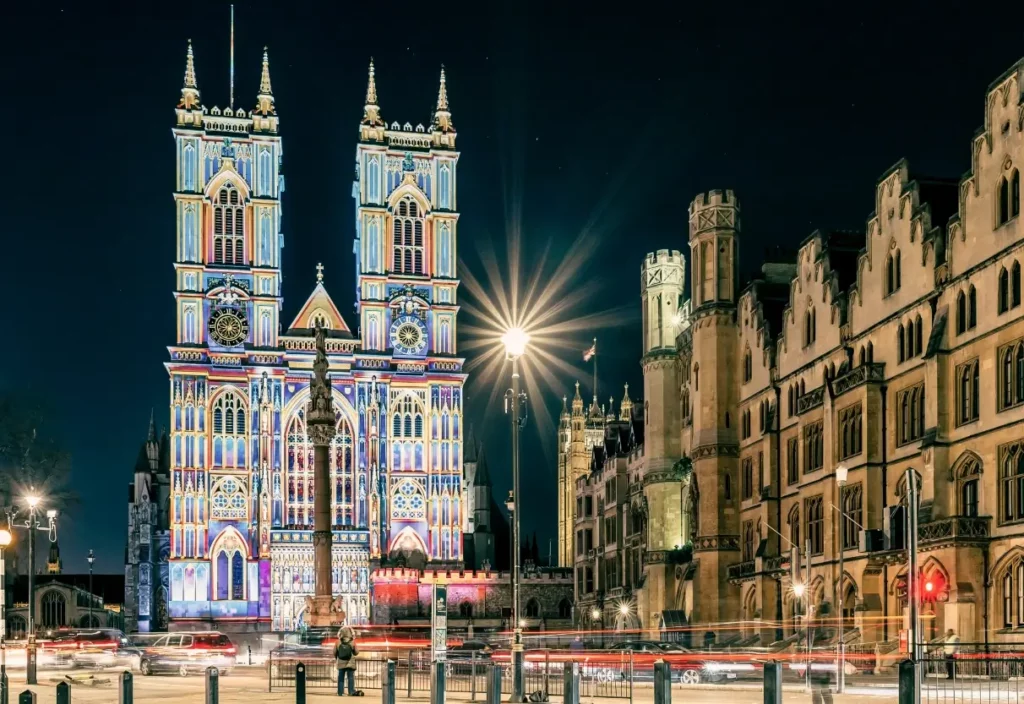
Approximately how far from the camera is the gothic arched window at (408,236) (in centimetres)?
12019

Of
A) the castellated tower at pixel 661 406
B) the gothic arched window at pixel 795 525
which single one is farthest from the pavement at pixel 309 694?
the castellated tower at pixel 661 406

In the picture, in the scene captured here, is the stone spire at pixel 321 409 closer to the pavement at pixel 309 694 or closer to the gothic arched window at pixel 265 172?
the pavement at pixel 309 694

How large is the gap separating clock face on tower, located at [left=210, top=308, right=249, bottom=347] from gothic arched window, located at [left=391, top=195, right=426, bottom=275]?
42.7 ft

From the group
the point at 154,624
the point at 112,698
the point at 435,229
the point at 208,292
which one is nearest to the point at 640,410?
the point at 435,229

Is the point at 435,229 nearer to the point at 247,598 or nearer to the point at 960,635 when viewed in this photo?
the point at 247,598

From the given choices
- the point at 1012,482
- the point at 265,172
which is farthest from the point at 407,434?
the point at 1012,482

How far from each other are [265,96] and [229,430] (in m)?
27.4

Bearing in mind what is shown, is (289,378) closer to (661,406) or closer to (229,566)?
(229,566)

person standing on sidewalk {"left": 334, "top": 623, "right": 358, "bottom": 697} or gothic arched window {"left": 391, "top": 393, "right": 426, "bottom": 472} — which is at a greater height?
gothic arched window {"left": 391, "top": 393, "right": 426, "bottom": 472}

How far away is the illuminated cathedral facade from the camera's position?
113 m

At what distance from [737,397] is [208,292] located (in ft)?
195

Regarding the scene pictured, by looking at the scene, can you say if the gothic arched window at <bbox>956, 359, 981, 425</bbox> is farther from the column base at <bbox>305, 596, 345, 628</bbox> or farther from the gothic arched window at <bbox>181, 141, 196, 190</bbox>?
the gothic arched window at <bbox>181, 141, 196, 190</bbox>

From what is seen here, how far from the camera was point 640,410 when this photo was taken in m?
98.6

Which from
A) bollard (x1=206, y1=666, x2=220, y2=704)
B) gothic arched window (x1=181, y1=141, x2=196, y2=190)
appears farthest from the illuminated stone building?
gothic arched window (x1=181, y1=141, x2=196, y2=190)
